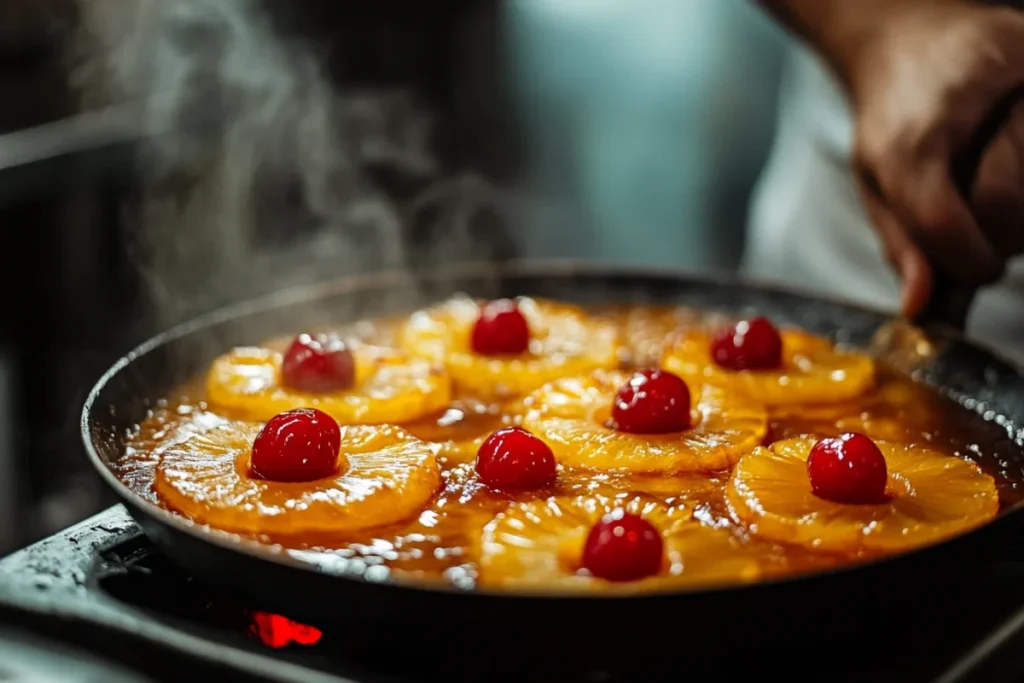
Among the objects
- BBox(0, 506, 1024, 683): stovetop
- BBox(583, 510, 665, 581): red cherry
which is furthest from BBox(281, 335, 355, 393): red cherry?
BBox(583, 510, 665, 581): red cherry

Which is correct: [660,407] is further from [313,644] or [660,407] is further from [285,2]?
[285,2]

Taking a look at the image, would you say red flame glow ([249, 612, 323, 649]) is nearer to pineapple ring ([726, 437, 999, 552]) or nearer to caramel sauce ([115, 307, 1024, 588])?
caramel sauce ([115, 307, 1024, 588])

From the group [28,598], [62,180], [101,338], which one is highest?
[62,180]

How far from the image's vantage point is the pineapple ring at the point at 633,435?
6.82ft

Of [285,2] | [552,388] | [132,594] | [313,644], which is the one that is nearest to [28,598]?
[132,594]

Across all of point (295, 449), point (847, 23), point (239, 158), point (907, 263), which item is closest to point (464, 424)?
point (295, 449)

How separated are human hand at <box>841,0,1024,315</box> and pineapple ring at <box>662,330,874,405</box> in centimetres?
20

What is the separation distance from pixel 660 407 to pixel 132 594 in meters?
0.98

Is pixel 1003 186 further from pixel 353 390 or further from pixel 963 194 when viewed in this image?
pixel 353 390

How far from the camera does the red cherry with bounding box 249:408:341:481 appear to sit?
6.19 feet

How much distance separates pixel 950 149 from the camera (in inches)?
96.6

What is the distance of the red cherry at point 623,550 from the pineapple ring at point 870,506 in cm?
33

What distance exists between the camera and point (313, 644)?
64.1 inches

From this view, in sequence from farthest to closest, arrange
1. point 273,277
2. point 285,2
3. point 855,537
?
point 285,2 < point 273,277 < point 855,537
